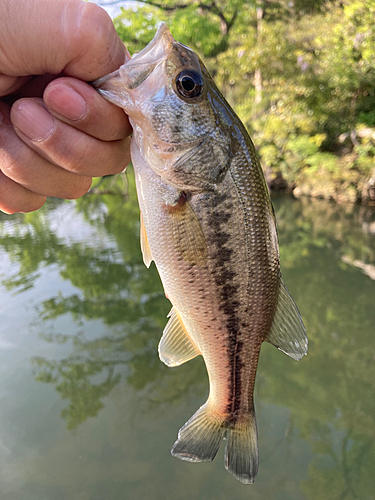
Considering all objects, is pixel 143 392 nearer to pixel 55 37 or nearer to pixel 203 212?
pixel 203 212

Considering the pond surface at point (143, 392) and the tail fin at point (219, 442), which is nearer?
the tail fin at point (219, 442)

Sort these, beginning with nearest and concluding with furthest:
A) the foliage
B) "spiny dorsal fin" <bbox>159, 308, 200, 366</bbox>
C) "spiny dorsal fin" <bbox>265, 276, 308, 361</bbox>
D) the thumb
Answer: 1. the thumb
2. "spiny dorsal fin" <bbox>265, 276, 308, 361</bbox>
3. "spiny dorsal fin" <bbox>159, 308, 200, 366</bbox>
4. the foliage

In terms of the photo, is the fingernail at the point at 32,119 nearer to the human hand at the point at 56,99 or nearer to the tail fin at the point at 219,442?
the human hand at the point at 56,99

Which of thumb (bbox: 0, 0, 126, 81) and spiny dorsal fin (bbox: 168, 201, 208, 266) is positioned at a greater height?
thumb (bbox: 0, 0, 126, 81)

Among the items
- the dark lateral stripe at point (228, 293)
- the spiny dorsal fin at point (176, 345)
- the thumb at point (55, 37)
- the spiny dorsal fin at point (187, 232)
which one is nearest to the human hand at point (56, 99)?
the thumb at point (55, 37)

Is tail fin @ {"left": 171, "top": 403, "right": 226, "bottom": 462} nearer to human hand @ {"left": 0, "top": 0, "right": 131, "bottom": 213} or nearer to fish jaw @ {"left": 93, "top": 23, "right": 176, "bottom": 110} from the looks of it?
Answer: human hand @ {"left": 0, "top": 0, "right": 131, "bottom": 213}

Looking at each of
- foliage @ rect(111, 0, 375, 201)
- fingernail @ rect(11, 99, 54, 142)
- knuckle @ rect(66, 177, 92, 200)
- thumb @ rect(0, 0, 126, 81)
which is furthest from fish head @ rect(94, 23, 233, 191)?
foliage @ rect(111, 0, 375, 201)
